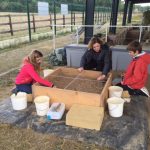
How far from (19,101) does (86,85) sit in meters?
0.94

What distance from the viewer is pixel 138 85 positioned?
120 inches

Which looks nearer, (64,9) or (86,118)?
(86,118)

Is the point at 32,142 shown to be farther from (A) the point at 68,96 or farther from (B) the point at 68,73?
(B) the point at 68,73

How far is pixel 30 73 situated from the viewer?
9.06 ft

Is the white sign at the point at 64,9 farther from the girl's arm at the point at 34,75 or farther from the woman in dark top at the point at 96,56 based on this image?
the girl's arm at the point at 34,75

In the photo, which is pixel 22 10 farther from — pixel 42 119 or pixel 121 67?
pixel 42 119

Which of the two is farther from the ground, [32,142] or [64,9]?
[64,9]

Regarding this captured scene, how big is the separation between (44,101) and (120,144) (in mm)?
984

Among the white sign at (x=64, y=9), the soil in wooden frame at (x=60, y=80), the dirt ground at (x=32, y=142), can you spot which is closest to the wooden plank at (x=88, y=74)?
the soil in wooden frame at (x=60, y=80)

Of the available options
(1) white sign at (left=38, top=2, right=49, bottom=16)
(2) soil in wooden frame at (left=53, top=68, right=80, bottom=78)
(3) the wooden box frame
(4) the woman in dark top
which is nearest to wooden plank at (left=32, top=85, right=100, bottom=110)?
(3) the wooden box frame

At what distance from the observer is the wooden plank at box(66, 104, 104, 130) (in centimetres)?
226

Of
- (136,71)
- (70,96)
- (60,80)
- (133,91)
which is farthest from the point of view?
(60,80)

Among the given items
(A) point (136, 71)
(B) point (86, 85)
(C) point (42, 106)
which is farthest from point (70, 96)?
(A) point (136, 71)

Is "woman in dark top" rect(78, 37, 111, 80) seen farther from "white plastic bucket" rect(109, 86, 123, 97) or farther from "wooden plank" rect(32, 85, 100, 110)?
"wooden plank" rect(32, 85, 100, 110)
